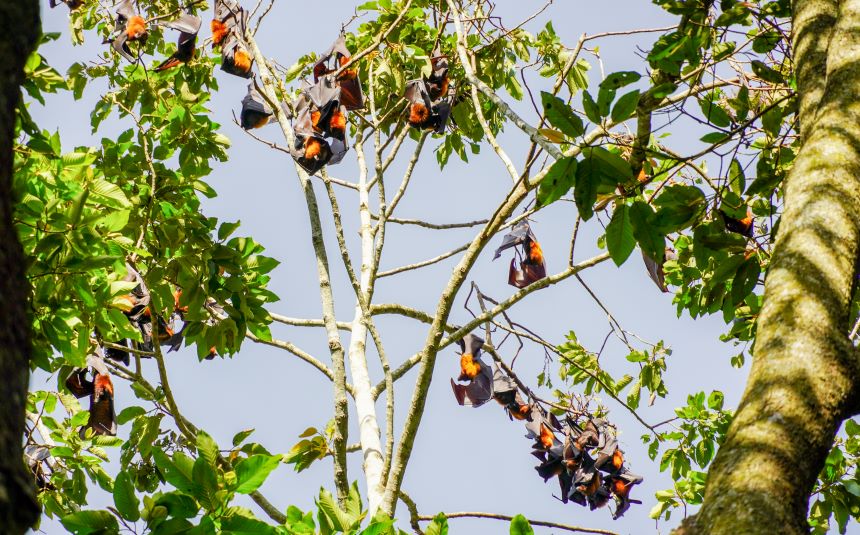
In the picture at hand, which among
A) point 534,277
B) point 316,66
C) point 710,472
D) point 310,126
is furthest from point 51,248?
point 534,277

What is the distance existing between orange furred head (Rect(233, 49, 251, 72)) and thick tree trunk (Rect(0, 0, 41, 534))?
6083mm

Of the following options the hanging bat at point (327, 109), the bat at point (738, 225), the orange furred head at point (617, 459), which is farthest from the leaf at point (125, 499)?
the orange furred head at point (617, 459)

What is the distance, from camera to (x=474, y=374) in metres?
7.06

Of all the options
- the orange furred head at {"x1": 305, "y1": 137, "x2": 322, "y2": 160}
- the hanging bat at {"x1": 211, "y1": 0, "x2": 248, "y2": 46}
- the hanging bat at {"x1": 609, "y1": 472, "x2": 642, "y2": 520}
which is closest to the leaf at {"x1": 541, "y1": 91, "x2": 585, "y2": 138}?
the orange furred head at {"x1": 305, "y1": 137, "x2": 322, "y2": 160}

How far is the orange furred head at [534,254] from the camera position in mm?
7439

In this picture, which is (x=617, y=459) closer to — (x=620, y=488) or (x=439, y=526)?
(x=620, y=488)

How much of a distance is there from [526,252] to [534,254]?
0.24ft

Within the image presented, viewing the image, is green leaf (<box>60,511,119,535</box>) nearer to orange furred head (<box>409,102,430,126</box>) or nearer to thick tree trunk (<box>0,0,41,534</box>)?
thick tree trunk (<box>0,0,41,534</box>)

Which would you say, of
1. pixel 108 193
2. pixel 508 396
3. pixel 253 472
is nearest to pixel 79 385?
pixel 108 193

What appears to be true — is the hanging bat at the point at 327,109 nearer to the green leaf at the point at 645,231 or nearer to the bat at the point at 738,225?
the bat at the point at 738,225

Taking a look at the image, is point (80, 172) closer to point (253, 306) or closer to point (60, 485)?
point (253, 306)

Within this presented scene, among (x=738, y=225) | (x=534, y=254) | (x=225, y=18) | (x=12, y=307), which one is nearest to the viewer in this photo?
(x=12, y=307)

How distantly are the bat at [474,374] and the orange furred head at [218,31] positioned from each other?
10.4ft

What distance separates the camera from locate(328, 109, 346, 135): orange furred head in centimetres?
646
